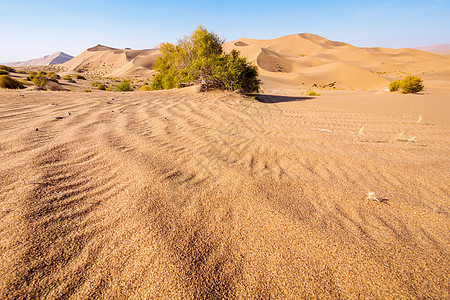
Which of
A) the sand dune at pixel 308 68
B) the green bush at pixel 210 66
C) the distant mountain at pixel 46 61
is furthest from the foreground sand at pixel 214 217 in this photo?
the distant mountain at pixel 46 61

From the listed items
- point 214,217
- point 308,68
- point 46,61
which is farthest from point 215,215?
point 46,61

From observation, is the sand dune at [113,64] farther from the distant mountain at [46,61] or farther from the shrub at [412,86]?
the distant mountain at [46,61]

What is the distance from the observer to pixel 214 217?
1.31 metres

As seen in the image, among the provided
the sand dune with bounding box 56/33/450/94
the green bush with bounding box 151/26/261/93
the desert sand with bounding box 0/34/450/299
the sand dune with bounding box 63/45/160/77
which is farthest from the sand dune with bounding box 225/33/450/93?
the sand dune with bounding box 63/45/160/77

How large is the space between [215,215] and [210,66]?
687cm

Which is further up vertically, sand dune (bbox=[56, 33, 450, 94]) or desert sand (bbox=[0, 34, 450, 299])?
sand dune (bbox=[56, 33, 450, 94])

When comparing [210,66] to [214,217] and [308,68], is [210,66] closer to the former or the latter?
[214,217]

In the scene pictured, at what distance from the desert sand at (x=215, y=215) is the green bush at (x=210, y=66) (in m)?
4.67

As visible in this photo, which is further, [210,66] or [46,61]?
[46,61]

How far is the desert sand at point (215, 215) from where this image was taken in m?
0.90

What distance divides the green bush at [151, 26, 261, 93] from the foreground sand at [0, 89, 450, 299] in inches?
191

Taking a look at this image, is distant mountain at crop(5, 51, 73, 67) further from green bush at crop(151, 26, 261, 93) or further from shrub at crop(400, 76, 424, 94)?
shrub at crop(400, 76, 424, 94)

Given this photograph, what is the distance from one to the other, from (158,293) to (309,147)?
7.60 ft

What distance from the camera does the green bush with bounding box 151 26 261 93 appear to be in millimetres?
6809
